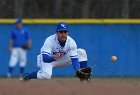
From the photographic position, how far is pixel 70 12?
58.1 feet

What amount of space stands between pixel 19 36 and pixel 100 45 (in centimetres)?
215

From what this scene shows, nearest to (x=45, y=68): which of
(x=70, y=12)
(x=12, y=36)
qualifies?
(x=12, y=36)

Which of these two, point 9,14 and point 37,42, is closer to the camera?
point 37,42

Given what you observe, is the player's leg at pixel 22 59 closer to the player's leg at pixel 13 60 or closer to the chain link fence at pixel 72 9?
the player's leg at pixel 13 60

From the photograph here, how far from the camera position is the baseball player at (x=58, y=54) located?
1075cm

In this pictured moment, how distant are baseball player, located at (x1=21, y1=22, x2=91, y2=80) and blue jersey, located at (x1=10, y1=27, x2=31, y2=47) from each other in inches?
173

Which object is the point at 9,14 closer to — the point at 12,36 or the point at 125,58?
the point at 12,36

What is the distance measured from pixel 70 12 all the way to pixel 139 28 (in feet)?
8.10

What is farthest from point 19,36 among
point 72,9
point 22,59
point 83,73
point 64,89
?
point 64,89

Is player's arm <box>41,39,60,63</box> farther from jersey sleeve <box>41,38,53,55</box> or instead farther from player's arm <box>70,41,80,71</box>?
player's arm <box>70,41,80,71</box>

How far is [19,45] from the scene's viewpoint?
51.5 ft

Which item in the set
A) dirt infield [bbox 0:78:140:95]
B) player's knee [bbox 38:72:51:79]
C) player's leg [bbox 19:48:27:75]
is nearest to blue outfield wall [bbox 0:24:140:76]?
player's leg [bbox 19:48:27:75]

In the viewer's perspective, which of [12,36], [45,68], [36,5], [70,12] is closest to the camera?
[45,68]

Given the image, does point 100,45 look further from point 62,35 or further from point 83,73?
point 62,35
